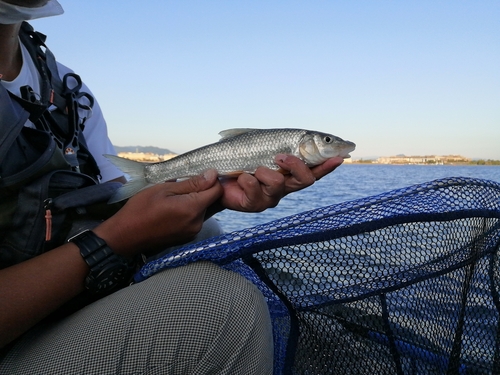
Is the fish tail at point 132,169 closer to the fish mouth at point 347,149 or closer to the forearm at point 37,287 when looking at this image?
the forearm at point 37,287

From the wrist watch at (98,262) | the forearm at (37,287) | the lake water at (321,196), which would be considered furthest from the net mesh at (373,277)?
the lake water at (321,196)

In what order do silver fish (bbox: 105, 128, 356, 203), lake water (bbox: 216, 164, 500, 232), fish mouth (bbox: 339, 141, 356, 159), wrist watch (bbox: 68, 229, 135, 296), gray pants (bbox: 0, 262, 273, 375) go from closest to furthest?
gray pants (bbox: 0, 262, 273, 375)
wrist watch (bbox: 68, 229, 135, 296)
silver fish (bbox: 105, 128, 356, 203)
fish mouth (bbox: 339, 141, 356, 159)
lake water (bbox: 216, 164, 500, 232)

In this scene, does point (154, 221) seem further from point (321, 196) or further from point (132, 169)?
point (321, 196)

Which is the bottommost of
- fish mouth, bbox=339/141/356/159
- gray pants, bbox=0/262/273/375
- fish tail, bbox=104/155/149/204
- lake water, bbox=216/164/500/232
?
lake water, bbox=216/164/500/232

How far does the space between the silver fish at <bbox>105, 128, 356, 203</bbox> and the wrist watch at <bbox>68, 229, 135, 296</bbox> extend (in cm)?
117

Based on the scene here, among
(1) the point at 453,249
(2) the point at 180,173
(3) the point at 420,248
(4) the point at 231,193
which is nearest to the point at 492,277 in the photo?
(1) the point at 453,249

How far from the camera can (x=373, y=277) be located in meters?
2.06

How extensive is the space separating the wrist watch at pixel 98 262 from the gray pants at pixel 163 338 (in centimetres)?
19

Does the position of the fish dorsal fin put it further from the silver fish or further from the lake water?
the lake water

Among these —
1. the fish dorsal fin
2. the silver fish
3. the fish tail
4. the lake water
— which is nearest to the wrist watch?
the fish tail

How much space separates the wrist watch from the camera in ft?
6.19

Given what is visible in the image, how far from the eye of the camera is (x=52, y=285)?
5.90ft

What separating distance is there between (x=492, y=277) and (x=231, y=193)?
1416 mm

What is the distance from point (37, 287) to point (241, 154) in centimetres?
172
